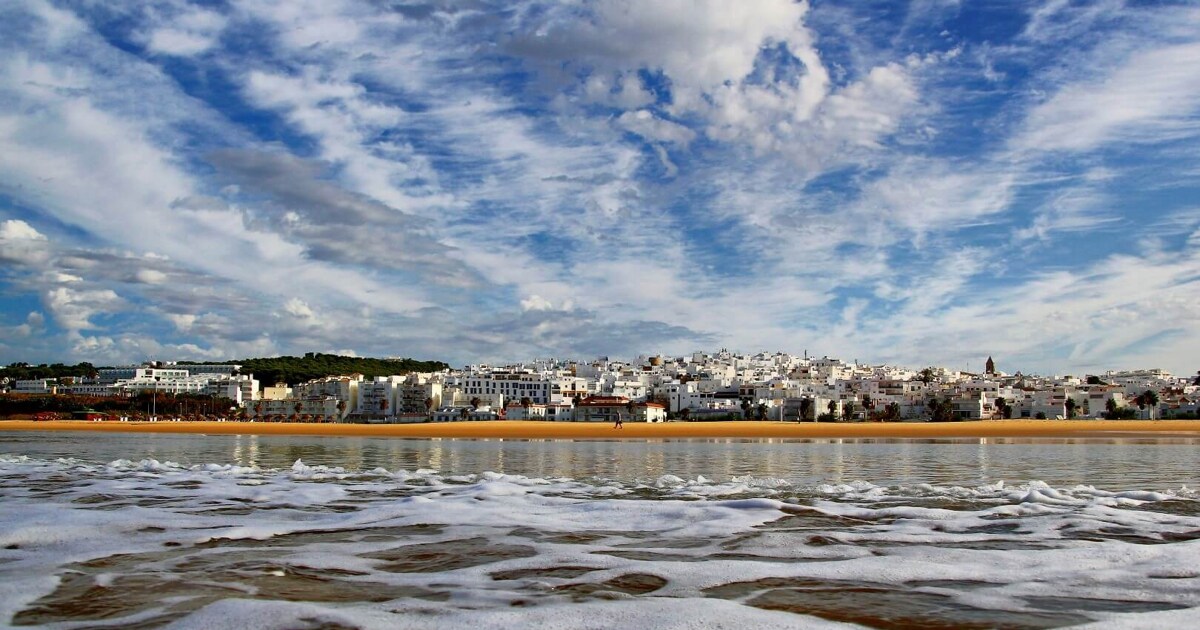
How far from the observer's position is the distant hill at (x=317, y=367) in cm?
16562

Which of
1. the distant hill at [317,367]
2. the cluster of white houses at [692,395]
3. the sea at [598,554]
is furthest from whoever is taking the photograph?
the distant hill at [317,367]

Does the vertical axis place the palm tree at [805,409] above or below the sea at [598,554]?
below

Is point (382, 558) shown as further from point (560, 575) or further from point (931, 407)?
point (931, 407)

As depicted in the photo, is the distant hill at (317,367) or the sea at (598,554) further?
the distant hill at (317,367)

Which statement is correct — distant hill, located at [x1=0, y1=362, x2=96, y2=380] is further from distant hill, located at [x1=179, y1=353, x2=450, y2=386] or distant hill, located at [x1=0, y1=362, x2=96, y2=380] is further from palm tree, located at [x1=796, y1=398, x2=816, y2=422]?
palm tree, located at [x1=796, y1=398, x2=816, y2=422]

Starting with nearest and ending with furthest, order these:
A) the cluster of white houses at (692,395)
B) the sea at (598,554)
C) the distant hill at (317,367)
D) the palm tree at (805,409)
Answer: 1. the sea at (598,554)
2. the palm tree at (805,409)
3. the cluster of white houses at (692,395)
4. the distant hill at (317,367)

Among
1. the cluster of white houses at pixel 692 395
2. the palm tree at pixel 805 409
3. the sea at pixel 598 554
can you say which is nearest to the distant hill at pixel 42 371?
the cluster of white houses at pixel 692 395

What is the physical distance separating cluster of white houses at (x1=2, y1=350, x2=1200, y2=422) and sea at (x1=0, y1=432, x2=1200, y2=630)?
8726 centimetres

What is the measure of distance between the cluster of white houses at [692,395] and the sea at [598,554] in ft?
286

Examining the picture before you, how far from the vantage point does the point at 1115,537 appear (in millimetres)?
9109

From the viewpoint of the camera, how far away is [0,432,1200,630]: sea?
A: 19.3 feet

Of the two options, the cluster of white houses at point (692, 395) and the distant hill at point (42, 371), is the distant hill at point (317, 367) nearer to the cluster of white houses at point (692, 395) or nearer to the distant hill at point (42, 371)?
the cluster of white houses at point (692, 395)

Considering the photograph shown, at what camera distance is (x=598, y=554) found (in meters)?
8.19

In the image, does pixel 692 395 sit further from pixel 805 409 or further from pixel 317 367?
pixel 317 367
